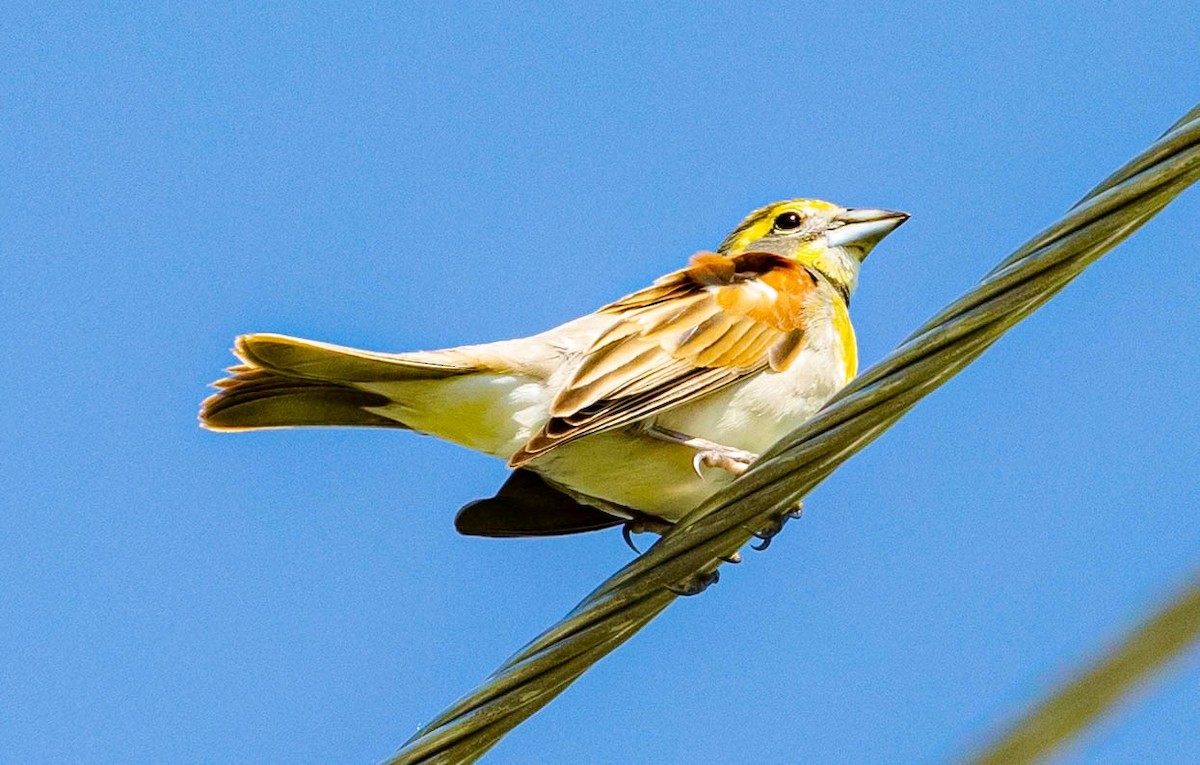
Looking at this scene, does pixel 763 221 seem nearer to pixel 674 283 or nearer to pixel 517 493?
pixel 674 283

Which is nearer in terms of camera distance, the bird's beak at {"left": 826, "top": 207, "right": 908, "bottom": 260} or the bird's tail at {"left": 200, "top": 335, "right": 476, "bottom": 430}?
the bird's tail at {"left": 200, "top": 335, "right": 476, "bottom": 430}

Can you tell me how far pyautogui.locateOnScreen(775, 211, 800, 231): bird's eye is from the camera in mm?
7141

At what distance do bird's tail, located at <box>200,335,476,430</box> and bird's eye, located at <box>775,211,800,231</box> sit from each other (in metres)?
2.32

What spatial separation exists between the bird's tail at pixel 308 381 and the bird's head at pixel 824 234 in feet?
7.26

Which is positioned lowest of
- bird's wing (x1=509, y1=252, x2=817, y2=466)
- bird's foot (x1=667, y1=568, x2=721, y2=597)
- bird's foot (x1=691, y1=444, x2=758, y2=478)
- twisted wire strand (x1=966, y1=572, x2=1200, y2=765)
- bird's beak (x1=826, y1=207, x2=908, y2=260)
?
twisted wire strand (x1=966, y1=572, x2=1200, y2=765)

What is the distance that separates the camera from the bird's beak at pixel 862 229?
269 inches

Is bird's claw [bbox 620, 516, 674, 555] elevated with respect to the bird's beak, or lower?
lower

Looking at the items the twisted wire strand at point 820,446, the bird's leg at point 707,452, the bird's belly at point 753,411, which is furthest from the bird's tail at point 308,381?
the twisted wire strand at point 820,446

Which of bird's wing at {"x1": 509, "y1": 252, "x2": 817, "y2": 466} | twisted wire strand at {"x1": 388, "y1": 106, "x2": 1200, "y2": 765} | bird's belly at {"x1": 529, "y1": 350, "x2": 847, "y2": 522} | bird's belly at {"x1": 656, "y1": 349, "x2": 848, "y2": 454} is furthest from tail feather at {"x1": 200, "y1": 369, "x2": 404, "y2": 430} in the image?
twisted wire strand at {"x1": 388, "y1": 106, "x2": 1200, "y2": 765}

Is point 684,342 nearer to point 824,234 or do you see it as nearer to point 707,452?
point 707,452

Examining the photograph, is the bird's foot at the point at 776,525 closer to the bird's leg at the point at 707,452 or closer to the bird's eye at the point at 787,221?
the bird's leg at the point at 707,452

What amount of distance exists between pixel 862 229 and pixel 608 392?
2289 mm

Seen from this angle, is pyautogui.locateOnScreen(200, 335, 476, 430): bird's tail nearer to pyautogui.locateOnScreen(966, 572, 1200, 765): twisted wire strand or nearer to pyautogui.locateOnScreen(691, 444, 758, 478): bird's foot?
pyautogui.locateOnScreen(691, 444, 758, 478): bird's foot

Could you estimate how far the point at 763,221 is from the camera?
24.1 feet
